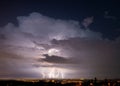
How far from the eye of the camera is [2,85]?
128m

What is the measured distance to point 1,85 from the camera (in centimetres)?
12962

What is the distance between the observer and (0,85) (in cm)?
13175

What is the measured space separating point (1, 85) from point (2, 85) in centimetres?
174

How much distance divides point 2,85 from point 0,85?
13.5 feet

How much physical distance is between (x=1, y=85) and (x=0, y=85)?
238cm
